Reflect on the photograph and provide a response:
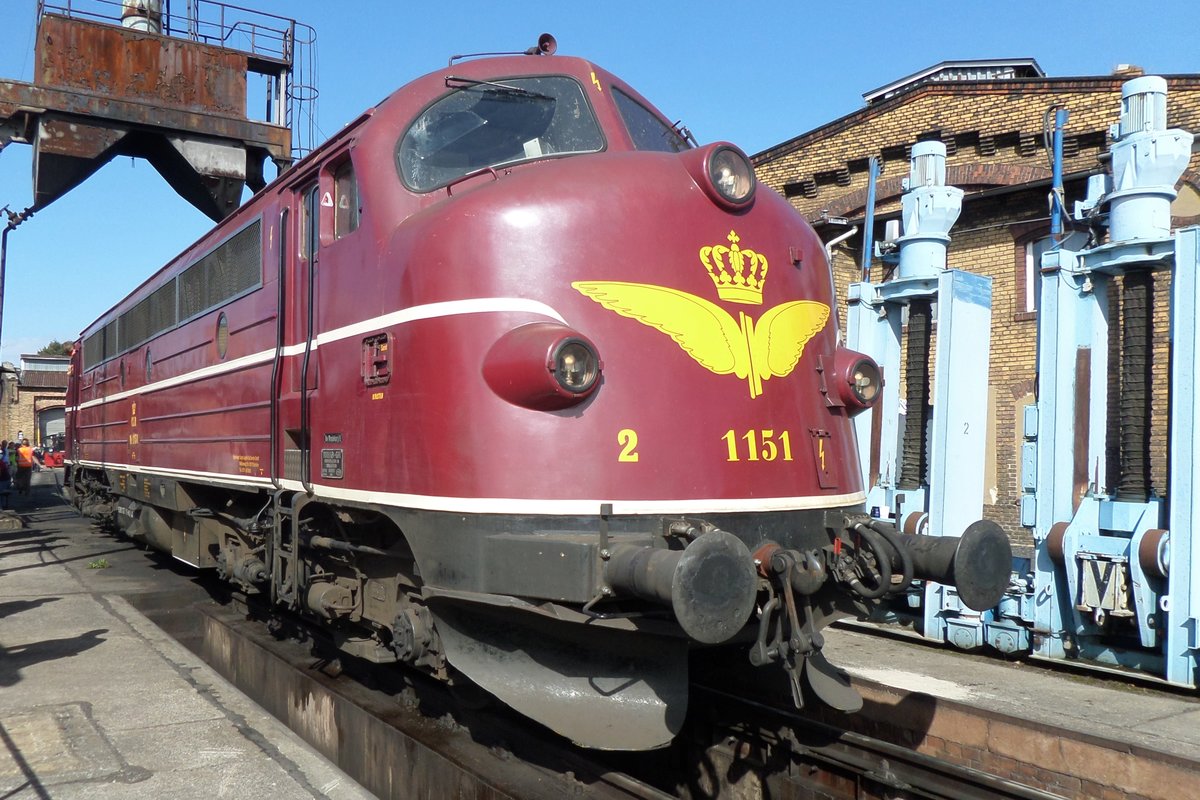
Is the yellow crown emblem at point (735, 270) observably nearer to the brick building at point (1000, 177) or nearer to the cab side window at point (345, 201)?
the cab side window at point (345, 201)

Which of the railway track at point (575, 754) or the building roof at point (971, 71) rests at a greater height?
the building roof at point (971, 71)

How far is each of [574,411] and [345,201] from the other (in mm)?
2139

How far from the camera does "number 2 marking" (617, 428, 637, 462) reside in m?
4.17

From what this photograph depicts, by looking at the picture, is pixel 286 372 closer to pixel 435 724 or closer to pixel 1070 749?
pixel 435 724

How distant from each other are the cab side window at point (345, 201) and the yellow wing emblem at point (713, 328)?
1.61 metres

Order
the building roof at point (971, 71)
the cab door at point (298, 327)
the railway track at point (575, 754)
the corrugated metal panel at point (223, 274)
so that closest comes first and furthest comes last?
the railway track at point (575, 754)
the cab door at point (298, 327)
the corrugated metal panel at point (223, 274)
the building roof at point (971, 71)

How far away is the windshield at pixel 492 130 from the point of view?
4969mm

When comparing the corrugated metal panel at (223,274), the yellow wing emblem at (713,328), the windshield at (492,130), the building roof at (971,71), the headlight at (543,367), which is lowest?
the headlight at (543,367)

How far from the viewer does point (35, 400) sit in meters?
47.4

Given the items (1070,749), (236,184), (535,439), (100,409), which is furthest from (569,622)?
(236,184)

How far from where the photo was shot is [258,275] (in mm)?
6508

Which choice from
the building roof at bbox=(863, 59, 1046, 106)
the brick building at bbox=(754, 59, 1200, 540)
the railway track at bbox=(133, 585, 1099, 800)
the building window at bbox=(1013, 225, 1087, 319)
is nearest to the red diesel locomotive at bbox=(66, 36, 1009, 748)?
the railway track at bbox=(133, 585, 1099, 800)

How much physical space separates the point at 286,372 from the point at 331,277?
0.88m

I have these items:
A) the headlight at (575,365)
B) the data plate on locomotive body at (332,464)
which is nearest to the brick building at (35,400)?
the data plate on locomotive body at (332,464)
